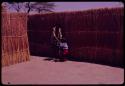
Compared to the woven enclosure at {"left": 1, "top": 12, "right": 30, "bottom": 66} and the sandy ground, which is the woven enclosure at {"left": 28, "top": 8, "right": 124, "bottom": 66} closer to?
the sandy ground

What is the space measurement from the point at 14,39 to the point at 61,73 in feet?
9.64

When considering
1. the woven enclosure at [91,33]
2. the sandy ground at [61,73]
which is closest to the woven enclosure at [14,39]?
the sandy ground at [61,73]

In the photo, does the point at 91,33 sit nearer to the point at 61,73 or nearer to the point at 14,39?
the point at 14,39

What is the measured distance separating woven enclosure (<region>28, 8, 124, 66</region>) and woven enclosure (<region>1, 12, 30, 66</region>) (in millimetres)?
2418

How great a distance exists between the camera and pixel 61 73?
416 inches

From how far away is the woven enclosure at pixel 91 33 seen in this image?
40.3 ft

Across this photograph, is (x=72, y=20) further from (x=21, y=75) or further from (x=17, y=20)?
(x=21, y=75)

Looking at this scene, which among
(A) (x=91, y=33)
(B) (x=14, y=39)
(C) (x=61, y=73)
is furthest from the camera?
(A) (x=91, y=33)

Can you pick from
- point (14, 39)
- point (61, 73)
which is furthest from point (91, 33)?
point (61, 73)

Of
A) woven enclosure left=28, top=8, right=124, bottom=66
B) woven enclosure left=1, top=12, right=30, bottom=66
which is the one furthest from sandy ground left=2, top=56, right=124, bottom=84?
woven enclosure left=28, top=8, right=124, bottom=66

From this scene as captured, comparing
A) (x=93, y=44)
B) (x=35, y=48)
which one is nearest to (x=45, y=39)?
(x=35, y=48)

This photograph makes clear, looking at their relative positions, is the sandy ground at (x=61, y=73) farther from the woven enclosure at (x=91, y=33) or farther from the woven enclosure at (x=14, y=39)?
the woven enclosure at (x=91, y=33)

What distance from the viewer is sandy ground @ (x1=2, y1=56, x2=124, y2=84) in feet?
30.7

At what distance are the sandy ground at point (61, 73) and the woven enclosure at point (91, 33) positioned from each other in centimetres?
84
